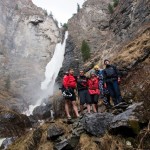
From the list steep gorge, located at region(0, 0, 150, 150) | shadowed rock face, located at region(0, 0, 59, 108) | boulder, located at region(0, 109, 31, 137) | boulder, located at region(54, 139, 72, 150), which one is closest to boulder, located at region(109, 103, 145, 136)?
steep gorge, located at region(0, 0, 150, 150)

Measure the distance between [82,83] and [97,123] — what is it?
4.03 meters

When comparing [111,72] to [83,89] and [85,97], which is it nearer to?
[83,89]

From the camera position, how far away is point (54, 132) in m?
10.2

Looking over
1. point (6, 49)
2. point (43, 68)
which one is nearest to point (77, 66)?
point (43, 68)

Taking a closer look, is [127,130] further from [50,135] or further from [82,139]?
[50,135]

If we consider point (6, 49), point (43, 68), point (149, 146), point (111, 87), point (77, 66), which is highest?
point (6, 49)

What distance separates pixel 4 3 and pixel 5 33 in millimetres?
20578

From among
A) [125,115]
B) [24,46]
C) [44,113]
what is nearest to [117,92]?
[125,115]

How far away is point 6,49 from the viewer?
102625 mm

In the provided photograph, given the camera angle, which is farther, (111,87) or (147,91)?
(111,87)

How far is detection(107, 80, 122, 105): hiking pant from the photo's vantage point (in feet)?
42.5

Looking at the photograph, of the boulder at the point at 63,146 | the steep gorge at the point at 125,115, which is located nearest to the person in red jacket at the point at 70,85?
the steep gorge at the point at 125,115

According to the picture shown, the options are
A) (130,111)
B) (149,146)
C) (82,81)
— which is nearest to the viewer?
(149,146)

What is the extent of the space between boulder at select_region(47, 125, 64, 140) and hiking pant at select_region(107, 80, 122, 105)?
332cm
